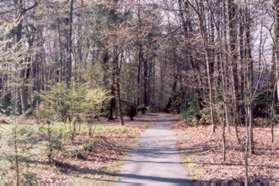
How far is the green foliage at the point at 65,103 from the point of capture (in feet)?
57.5

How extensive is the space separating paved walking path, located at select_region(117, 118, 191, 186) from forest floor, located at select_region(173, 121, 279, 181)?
0.36m

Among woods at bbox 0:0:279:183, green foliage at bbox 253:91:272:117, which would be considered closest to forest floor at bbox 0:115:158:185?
woods at bbox 0:0:279:183

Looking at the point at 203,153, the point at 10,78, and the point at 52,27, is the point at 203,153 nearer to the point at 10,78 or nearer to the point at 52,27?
the point at 10,78

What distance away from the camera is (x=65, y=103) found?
17609 millimetres

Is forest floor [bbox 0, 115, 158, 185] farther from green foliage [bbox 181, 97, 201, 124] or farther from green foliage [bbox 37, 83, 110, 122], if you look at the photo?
green foliage [bbox 181, 97, 201, 124]

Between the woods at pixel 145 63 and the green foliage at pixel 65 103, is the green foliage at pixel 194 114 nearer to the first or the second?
the woods at pixel 145 63

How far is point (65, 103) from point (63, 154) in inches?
117

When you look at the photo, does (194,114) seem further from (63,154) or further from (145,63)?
(145,63)

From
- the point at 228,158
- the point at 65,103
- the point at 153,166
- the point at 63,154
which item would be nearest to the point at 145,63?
the point at 65,103

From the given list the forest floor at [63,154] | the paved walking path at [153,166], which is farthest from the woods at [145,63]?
the paved walking path at [153,166]

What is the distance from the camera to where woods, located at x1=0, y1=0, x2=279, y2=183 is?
480 inches

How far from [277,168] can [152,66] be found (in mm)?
45642

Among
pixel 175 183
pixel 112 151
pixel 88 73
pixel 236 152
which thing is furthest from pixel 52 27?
pixel 175 183

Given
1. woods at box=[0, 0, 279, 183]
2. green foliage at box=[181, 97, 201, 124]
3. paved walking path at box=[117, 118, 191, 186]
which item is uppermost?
woods at box=[0, 0, 279, 183]
